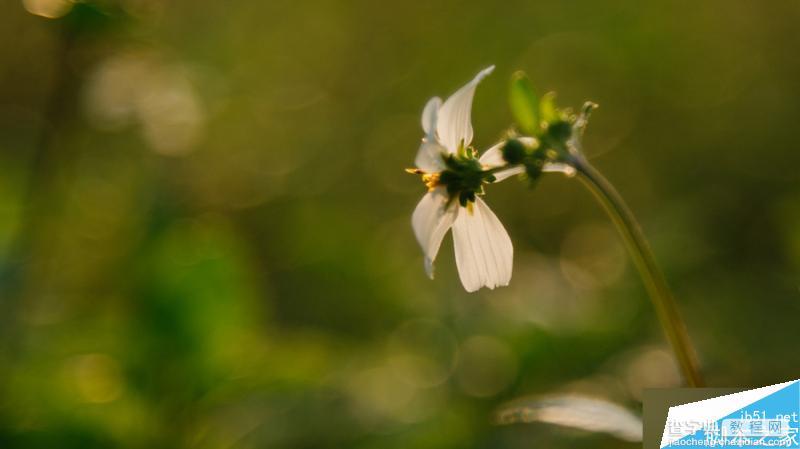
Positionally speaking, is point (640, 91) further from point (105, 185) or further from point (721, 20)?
point (105, 185)

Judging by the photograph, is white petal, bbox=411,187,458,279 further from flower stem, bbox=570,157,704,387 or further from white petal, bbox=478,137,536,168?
flower stem, bbox=570,157,704,387

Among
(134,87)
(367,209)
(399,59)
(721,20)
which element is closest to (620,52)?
(721,20)

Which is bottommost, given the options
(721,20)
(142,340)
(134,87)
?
(142,340)

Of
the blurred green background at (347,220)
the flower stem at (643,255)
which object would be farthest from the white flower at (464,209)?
the blurred green background at (347,220)

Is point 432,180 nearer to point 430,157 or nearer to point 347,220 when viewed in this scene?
point 430,157

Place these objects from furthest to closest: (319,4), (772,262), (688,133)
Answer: (319,4)
(688,133)
(772,262)

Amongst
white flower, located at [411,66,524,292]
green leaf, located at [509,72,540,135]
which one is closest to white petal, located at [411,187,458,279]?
white flower, located at [411,66,524,292]
